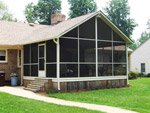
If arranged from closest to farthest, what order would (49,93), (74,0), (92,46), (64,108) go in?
(64,108), (49,93), (92,46), (74,0)

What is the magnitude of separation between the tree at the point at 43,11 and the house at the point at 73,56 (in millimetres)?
23737

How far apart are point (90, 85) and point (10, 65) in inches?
290

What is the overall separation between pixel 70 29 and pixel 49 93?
4163 millimetres

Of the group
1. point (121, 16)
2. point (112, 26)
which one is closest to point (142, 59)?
point (121, 16)

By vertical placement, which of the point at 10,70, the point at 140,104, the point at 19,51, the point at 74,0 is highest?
the point at 74,0

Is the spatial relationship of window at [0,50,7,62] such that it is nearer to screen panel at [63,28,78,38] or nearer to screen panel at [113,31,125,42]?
screen panel at [63,28,78,38]

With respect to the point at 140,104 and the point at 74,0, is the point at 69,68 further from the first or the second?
the point at 74,0

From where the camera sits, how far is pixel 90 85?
16141mm

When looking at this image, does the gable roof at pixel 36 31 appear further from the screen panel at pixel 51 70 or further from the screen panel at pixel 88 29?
the screen panel at pixel 51 70

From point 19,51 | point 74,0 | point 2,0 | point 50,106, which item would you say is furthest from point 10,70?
point 2,0

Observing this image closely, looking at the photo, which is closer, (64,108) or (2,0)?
(64,108)

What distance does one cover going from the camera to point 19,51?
20172mm

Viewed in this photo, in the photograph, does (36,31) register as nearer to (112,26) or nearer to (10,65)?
(10,65)

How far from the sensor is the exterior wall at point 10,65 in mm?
19438
